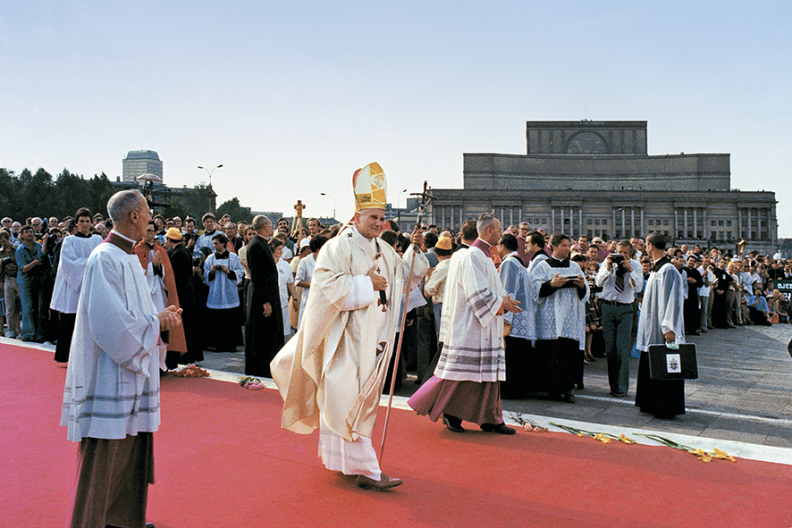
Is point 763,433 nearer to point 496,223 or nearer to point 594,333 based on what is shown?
point 496,223

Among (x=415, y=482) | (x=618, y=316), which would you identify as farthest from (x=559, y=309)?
(x=415, y=482)

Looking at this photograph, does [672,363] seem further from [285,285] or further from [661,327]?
[285,285]

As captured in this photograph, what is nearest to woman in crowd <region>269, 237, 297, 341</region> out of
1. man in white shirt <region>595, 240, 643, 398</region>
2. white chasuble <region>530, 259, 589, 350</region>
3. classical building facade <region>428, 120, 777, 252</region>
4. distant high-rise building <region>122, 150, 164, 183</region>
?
white chasuble <region>530, 259, 589, 350</region>

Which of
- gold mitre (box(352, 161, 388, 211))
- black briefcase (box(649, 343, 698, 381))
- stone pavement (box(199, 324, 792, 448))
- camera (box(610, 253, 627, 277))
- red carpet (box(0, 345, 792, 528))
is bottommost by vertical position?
stone pavement (box(199, 324, 792, 448))

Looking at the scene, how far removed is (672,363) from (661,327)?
432mm

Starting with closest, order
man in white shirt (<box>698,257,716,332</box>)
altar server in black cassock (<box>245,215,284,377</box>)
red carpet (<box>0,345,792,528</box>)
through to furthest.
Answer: red carpet (<box>0,345,792,528</box>)
altar server in black cassock (<box>245,215,284,377</box>)
man in white shirt (<box>698,257,716,332</box>)

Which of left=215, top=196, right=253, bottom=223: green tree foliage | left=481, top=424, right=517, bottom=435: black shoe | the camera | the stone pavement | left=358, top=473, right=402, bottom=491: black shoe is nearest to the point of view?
left=358, top=473, right=402, bottom=491: black shoe

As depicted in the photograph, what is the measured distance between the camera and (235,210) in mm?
93500

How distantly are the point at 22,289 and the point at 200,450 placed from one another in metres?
7.79

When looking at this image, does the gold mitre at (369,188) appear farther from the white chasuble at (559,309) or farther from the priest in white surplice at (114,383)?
the white chasuble at (559,309)

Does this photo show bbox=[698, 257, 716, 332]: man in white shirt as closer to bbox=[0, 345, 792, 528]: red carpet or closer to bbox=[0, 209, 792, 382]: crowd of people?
bbox=[0, 209, 792, 382]: crowd of people

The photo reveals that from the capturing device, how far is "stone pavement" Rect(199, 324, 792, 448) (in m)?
5.81

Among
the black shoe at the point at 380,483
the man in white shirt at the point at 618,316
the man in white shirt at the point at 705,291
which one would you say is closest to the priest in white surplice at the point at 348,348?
the black shoe at the point at 380,483

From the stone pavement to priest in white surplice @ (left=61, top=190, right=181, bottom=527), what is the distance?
4.09m
